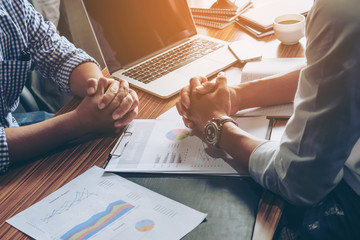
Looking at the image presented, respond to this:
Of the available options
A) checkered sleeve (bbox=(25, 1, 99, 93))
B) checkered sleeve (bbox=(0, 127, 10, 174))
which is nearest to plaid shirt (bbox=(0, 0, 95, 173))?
checkered sleeve (bbox=(25, 1, 99, 93))

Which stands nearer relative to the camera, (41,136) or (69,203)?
(69,203)

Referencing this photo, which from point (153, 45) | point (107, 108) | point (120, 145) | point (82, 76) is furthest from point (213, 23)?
point (120, 145)

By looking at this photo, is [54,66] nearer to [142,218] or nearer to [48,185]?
[48,185]

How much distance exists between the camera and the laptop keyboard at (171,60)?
1.22 metres

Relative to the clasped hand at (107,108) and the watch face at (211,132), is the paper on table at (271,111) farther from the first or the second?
the clasped hand at (107,108)

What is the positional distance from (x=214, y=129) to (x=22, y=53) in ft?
2.62

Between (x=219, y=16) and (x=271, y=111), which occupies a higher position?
(x=219, y=16)

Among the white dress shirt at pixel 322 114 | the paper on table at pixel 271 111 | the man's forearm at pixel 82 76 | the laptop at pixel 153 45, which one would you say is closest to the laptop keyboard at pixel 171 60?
the laptop at pixel 153 45

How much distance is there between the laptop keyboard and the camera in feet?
4.00

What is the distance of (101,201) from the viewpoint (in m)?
0.74

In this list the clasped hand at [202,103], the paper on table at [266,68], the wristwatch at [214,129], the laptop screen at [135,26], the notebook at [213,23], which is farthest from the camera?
the notebook at [213,23]

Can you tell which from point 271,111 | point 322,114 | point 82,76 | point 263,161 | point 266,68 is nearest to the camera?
point 322,114

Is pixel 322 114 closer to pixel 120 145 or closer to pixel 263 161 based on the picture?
pixel 263 161

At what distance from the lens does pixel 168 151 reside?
870mm
